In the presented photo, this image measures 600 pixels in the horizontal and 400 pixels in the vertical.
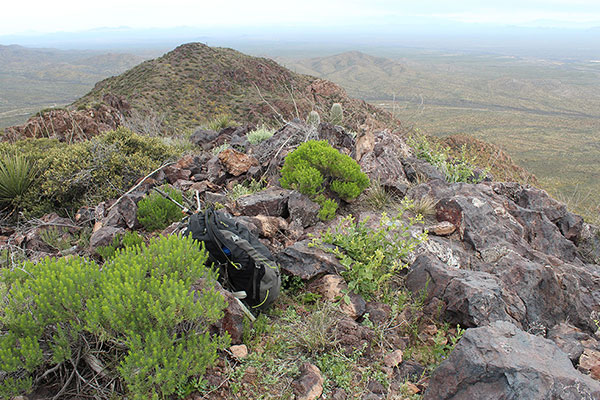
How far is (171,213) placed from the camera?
4883 millimetres

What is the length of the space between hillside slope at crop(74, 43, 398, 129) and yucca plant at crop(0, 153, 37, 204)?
1849 cm

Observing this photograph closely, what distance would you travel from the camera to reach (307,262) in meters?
3.77

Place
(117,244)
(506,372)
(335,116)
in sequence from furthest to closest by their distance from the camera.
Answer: (335,116) → (117,244) → (506,372)

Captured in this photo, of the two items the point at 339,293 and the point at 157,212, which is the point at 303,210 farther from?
the point at 157,212

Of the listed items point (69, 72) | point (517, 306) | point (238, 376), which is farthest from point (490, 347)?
point (69, 72)

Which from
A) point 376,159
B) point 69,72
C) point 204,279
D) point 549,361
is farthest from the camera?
point 69,72

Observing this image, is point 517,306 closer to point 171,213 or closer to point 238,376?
point 238,376

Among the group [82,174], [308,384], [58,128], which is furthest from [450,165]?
[58,128]

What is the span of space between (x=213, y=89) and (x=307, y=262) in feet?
99.2

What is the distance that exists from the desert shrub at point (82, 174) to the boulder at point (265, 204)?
93.1 inches

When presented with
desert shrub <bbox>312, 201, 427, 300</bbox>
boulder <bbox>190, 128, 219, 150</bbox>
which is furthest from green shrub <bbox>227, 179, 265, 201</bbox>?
boulder <bbox>190, 128, 219, 150</bbox>

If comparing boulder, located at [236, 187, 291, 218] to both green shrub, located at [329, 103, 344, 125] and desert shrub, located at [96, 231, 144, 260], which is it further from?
green shrub, located at [329, 103, 344, 125]

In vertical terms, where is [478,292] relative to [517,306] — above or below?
above

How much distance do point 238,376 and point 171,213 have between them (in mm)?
2772
